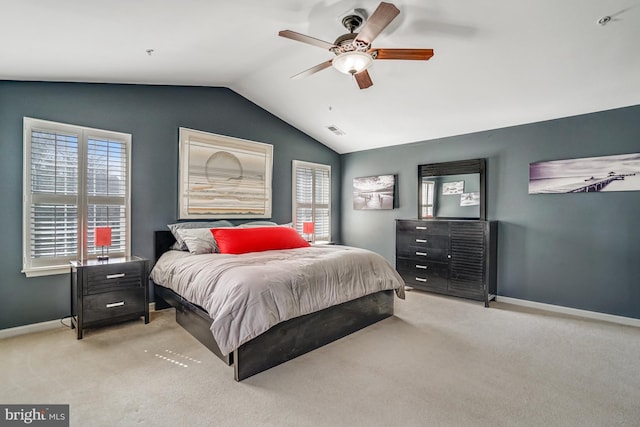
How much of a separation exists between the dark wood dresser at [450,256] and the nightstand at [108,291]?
3.67 m

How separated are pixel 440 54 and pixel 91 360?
4277 millimetres

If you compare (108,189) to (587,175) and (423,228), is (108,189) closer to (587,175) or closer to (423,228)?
(423,228)

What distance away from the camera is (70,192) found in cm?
325

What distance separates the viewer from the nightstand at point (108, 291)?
2928 millimetres

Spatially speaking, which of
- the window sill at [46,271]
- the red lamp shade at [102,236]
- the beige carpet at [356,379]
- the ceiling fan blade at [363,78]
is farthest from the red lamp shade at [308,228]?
the window sill at [46,271]

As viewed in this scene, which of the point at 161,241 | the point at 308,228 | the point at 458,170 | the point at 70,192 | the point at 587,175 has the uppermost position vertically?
the point at 458,170

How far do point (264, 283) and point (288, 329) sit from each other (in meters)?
0.48

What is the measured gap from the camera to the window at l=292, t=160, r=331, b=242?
5609mm

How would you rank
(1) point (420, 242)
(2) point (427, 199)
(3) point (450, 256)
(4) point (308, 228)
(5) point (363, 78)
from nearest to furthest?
(5) point (363, 78), (3) point (450, 256), (1) point (420, 242), (2) point (427, 199), (4) point (308, 228)


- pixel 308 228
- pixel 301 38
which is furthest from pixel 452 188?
pixel 301 38

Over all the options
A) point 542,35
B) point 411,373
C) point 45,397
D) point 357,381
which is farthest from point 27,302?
point 542,35

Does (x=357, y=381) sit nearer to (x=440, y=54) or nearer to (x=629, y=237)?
(x=440, y=54)

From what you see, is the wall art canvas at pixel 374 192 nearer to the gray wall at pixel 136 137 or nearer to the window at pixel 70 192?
the gray wall at pixel 136 137

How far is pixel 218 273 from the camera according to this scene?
2561mm
